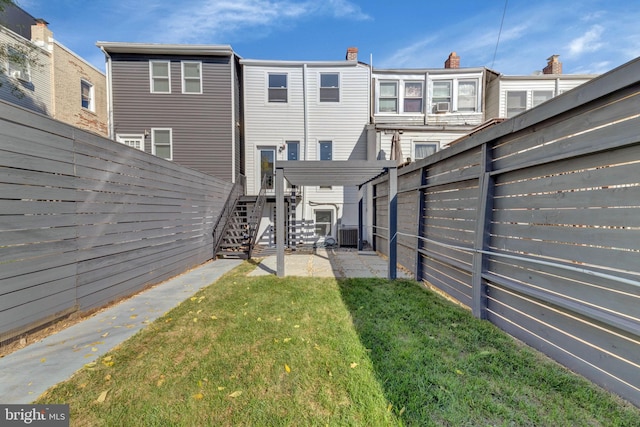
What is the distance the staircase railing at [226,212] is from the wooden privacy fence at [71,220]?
101 inches

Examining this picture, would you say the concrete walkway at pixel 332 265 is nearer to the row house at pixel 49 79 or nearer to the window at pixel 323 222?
the window at pixel 323 222

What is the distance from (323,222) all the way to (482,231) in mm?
8324

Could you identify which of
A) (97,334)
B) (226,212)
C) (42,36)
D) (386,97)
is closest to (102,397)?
(97,334)

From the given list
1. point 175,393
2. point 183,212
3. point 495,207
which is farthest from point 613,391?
point 183,212

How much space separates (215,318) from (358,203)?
8.28 metres

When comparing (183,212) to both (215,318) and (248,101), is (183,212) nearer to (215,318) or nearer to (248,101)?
(215,318)

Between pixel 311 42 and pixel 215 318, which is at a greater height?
pixel 311 42

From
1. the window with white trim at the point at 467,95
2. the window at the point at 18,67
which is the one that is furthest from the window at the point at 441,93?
the window at the point at 18,67

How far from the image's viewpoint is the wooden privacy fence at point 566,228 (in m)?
1.88

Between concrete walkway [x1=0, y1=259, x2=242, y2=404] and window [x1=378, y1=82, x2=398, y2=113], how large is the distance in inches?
411

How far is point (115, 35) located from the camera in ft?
32.8

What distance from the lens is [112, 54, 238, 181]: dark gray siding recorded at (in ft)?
33.8

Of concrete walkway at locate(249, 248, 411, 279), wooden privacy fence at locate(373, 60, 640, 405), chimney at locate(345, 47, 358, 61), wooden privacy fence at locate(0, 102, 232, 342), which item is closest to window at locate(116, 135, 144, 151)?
wooden privacy fence at locate(0, 102, 232, 342)

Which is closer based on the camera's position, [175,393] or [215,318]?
[175,393]
